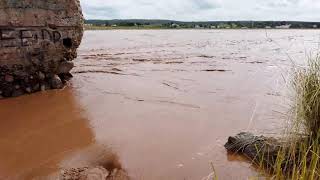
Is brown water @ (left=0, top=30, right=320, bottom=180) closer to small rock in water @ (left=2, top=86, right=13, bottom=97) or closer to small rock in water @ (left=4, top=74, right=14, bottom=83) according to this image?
small rock in water @ (left=2, top=86, right=13, bottom=97)

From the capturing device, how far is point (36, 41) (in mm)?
7883

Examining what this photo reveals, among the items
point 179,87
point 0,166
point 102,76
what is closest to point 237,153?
point 0,166

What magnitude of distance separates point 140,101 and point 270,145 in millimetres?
3725

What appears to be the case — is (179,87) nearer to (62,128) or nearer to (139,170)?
(62,128)

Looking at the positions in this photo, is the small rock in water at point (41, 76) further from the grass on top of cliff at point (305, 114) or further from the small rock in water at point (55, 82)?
the grass on top of cliff at point (305, 114)

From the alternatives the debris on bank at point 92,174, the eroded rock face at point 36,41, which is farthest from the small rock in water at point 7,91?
the debris on bank at point 92,174

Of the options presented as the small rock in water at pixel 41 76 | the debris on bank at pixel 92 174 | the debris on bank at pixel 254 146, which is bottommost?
the debris on bank at pixel 92 174

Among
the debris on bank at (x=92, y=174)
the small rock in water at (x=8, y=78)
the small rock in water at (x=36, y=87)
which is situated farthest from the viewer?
the small rock in water at (x=36, y=87)

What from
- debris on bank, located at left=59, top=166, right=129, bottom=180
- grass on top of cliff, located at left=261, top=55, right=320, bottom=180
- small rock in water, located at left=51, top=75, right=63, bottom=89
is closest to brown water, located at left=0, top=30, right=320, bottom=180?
debris on bank, located at left=59, top=166, right=129, bottom=180

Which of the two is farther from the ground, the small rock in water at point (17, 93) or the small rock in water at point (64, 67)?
the small rock in water at point (64, 67)

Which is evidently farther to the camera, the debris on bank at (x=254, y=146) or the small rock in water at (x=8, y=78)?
the small rock in water at (x=8, y=78)

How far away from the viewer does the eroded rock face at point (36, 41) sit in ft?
24.3

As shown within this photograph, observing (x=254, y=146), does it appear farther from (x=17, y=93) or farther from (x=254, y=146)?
(x=17, y=93)

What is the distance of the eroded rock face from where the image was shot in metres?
7.40
